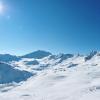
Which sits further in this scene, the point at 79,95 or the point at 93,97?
the point at 79,95

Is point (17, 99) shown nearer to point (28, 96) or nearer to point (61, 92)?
point (28, 96)

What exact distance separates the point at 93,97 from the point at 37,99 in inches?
245

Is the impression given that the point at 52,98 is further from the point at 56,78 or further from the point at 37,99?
the point at 56,78

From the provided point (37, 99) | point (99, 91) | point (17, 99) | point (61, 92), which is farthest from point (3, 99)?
point (99, 91)

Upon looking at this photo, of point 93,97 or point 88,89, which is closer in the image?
point 93,97

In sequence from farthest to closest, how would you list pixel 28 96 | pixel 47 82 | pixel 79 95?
pixel 47 82 → pixel 28 96 → pixel 79 95

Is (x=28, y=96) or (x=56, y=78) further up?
(x=56, y=78)

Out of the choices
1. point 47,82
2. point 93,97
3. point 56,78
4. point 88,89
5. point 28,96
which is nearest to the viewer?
point 93,97

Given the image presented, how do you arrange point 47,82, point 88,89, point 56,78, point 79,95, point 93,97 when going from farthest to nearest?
1. point 56,78
2. point 47,82
3. point 88,89
4. point 79,95
5. point 93,97

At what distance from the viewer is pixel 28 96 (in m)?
26.1

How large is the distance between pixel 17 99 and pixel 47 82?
8.92m

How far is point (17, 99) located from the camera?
25.4m

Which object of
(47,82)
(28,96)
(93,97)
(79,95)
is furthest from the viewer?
(47,82)

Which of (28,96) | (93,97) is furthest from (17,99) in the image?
(93,97)
